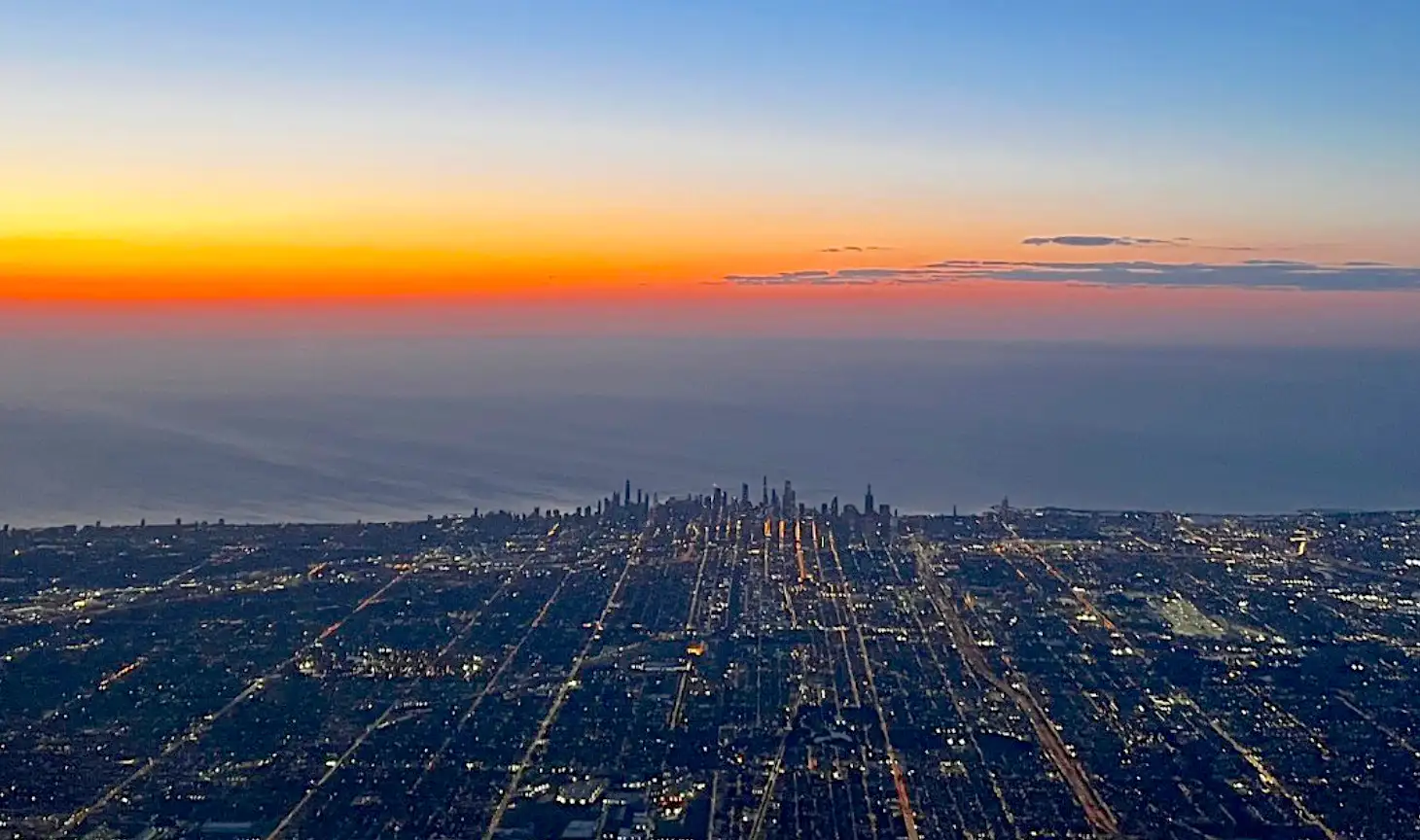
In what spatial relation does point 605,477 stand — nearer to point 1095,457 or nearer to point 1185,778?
point 1095,457

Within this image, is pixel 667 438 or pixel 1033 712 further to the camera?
pixel 667 438

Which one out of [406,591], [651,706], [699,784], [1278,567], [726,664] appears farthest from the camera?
[1278,567]

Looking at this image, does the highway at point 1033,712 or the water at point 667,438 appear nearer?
the highway at point 1033,712

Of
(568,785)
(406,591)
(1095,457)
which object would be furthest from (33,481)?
(1095,457)

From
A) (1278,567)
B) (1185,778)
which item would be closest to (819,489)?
(1278,567)

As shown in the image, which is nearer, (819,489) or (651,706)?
(651,706)

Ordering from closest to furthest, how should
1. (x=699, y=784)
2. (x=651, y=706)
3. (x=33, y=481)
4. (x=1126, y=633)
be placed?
(x=699, y=784) < (x=651, y=706) < (x=1126, y=633) < (x=33, y=481)

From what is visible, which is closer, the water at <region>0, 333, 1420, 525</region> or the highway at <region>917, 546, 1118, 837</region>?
the highway at <region>917, 546, 1118, 837</region>
